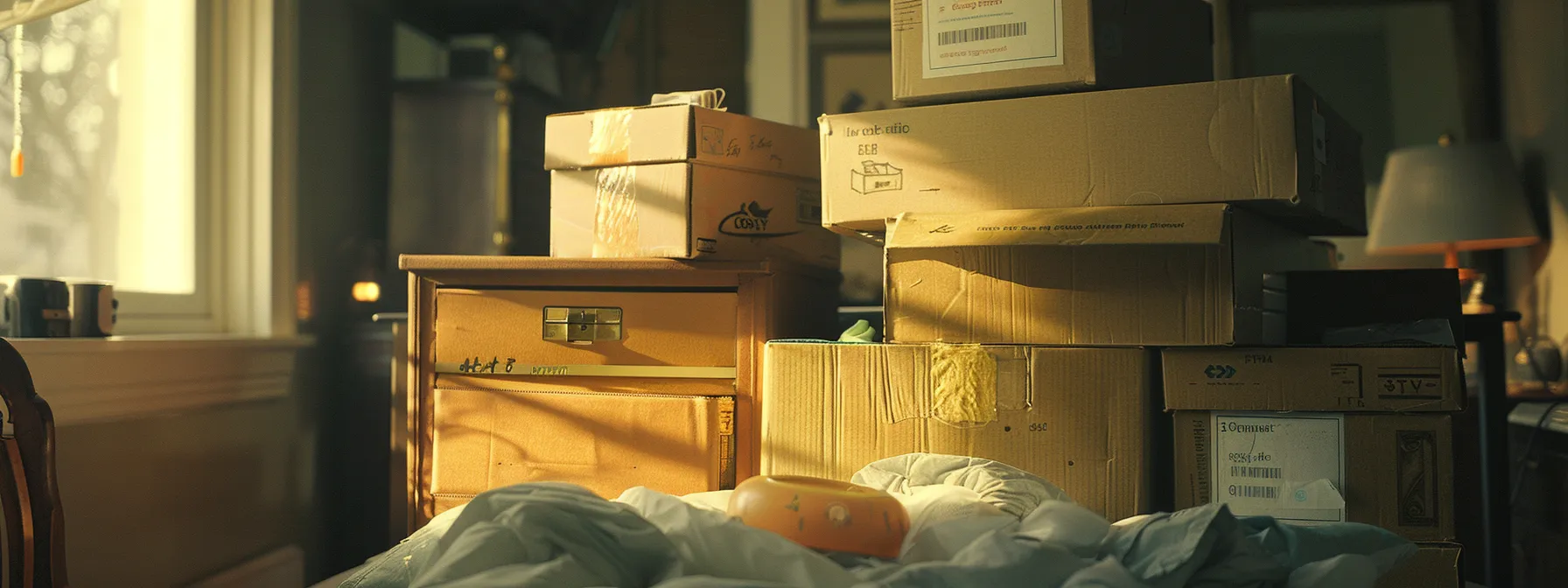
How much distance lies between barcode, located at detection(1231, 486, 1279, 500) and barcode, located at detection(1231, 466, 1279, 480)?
0.01 metres

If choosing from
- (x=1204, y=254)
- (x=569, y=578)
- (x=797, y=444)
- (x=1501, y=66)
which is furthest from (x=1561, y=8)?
(x=569, y=578)

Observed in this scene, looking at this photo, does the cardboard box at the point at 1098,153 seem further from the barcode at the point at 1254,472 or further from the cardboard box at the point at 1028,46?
the barcode at the point at 1254,472

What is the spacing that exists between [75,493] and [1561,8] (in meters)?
3.16

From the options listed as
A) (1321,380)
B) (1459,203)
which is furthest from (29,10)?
(1459,203)

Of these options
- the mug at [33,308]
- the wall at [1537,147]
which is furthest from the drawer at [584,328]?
the wall at [1537,147]

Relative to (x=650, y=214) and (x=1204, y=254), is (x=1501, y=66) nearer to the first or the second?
(x=1204, y=254)

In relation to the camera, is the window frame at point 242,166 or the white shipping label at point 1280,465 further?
the window frame at point 242,166

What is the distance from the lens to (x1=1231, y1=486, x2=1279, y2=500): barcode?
1.34 m

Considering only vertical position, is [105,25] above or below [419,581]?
above

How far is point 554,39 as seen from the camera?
2.56m

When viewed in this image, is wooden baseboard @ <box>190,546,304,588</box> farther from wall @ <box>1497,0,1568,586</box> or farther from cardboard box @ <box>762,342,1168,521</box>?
wall @ <box>1497,0,1568,586</box>

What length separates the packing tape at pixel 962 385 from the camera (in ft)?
4.75

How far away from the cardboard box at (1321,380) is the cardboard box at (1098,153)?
20 centimetres

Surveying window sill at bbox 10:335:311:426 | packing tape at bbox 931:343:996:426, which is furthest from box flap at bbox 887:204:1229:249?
window sill at bbox 10:335:311:426
